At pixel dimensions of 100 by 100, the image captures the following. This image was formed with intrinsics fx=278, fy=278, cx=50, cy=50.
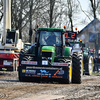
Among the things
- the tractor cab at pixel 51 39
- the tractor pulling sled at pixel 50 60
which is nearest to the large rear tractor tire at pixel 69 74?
the tractor pulling sled at pixel 50 60

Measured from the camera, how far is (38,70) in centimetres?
1167

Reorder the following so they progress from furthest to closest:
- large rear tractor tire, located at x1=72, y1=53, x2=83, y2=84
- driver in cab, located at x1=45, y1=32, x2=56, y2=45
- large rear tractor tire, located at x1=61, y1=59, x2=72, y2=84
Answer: driver in cab, located at x1=45, y1=32, x2=56, y2=45, large rear tractor tire, located at x1=72, y1=53, x2=83, y2=84, large rear tractor tire, located at x1=61, y1=59, x2=72, y2=84

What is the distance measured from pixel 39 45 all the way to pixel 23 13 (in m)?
20.5

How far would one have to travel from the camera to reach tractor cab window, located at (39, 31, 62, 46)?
1248cm

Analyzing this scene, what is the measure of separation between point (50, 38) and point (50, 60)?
129 centimetres

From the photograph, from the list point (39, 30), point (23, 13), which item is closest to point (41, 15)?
point (23, 13)

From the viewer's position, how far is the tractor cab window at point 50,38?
1248 cm

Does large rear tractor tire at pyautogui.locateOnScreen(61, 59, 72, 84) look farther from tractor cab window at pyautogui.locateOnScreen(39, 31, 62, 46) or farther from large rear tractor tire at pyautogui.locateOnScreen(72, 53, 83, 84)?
tractor cab window at pyautogui.locateOnScreen(39, 31, 62, 46)

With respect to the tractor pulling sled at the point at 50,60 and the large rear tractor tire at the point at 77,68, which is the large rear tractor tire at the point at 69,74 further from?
the large rear tractor tire at the point at 77,68

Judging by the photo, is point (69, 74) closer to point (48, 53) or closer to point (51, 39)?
point (48, 53)

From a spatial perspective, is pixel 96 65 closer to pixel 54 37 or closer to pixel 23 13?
pixel 54 37

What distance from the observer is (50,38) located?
12.5 m

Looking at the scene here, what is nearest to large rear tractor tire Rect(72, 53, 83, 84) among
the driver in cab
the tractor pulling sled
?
the tractor pulling sled

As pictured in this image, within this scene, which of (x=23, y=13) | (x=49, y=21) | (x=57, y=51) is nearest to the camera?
(x=57, y=51)
